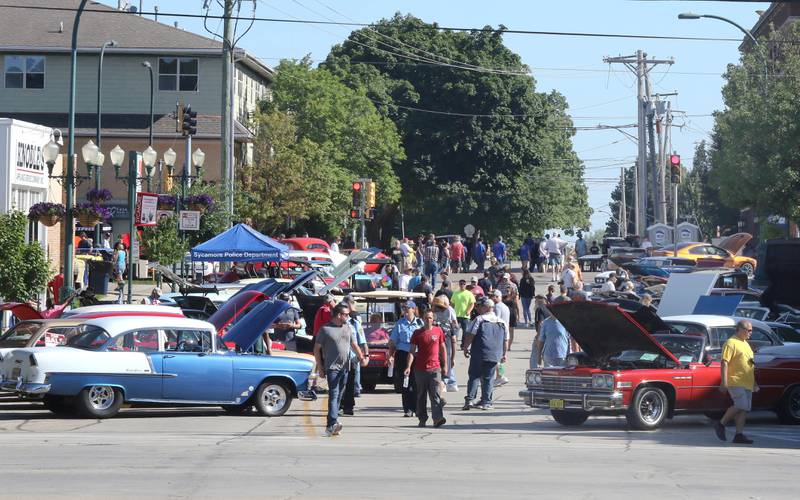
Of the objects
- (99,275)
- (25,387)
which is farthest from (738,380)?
(99,275)

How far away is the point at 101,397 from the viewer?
18.9m

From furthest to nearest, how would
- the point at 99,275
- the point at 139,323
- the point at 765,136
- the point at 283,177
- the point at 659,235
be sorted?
the point at 659,235, the point at 283,177, the point at 765,136, the point at 99,275, the point at 139,323

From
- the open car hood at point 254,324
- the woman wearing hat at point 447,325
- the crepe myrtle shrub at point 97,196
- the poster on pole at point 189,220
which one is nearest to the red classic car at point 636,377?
the woman wearing hat at point 447,325

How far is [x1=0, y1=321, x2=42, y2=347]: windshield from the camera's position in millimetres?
20469

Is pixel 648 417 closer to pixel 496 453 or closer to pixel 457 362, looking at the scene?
pixel 496 453

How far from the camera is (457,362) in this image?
100ft

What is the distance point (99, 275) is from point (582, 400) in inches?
963

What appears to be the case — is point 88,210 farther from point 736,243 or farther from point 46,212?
point 736,243

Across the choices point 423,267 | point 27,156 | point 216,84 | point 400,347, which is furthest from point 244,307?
point 216,84

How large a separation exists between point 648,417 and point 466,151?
59947 millimetres

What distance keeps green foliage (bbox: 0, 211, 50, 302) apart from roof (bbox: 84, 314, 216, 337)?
7.93 m

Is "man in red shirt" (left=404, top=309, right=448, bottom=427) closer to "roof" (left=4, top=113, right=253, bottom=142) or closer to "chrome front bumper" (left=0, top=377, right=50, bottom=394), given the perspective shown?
"chrome front bumper" (left=0, top=377, right=50, bottom=394)

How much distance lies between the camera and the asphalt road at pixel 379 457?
12.2 m

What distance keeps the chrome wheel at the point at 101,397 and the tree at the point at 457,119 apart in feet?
191
